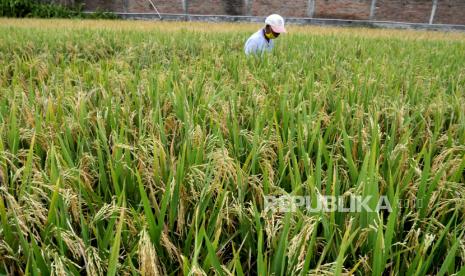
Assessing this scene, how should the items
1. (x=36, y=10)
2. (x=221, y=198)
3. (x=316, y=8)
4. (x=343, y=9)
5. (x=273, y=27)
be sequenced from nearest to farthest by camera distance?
(x=221, y=198)
(x=273, y=27)
(x=36, y=10)
(x=343, y=9)
(x=316, y=8)

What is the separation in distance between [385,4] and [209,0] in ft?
30.4

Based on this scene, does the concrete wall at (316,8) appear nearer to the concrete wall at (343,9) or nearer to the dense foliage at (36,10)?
the concrete wall at (343,9)

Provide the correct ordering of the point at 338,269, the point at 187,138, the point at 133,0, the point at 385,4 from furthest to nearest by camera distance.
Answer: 1. the point at 133,0
2. the point at 385,4
3. the point at 187,138
4. the point at 338,269

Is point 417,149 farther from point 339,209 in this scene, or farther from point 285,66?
point 285,66

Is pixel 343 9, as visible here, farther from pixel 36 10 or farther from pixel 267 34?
pixel 267 34

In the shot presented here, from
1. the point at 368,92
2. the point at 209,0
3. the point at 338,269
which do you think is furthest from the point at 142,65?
the point at 209,0

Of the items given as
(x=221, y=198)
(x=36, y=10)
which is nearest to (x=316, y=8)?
(x=36, y=10)

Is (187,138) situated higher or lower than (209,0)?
lower

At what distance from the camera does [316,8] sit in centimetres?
1906

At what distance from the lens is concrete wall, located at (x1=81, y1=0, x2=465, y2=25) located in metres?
18.3

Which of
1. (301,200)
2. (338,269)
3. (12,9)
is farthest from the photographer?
(12,9)

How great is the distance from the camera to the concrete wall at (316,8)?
18.3 m

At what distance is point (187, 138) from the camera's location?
56.5 inches

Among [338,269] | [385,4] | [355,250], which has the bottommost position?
[355,250]
